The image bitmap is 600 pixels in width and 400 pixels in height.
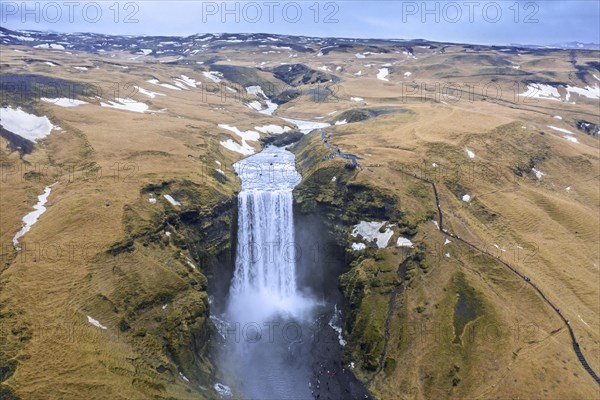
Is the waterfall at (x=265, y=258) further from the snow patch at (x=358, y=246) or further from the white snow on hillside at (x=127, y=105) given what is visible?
the white snow on hillside at (x=127, y=105)

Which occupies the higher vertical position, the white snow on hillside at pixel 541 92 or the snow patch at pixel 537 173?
the white snow on hillside at pixel 541 92

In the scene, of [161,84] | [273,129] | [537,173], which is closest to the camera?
[537,173]

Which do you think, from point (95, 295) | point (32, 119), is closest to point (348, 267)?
point (95, 295)

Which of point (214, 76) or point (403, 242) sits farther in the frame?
point (214, 76)

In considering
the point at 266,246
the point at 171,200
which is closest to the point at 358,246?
the point at 266,246

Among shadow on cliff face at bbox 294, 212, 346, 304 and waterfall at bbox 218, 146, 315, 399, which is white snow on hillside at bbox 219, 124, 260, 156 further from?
shadow on cliff face at bbox 294, 212, 346, 304

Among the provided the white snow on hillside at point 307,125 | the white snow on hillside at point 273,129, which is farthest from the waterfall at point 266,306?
the white snow on hillside at point 307,125

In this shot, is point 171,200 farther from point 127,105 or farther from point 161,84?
point 161,84

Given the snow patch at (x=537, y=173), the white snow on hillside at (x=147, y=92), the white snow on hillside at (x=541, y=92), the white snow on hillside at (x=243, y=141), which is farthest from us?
the white snow on hillside at (x=541, y=92)

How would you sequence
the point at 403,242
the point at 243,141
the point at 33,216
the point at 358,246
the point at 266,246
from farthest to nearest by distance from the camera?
the point at 243,141 < the point at 266,246 < the point at 358,246 < the point at 403,242 < the point at 33,216

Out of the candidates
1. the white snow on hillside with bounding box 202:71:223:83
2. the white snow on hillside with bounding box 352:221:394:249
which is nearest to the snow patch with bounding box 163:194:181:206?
the white snow on hillside with bounding box 352:221:394:249

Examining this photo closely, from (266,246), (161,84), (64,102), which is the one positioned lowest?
(266,246)
